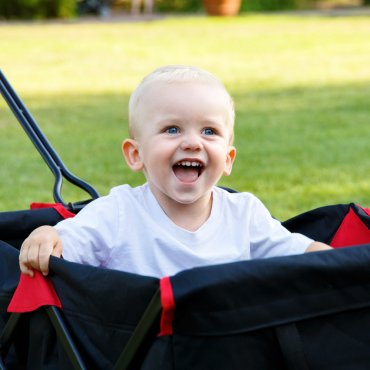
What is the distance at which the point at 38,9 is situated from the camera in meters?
18.3

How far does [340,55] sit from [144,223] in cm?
926

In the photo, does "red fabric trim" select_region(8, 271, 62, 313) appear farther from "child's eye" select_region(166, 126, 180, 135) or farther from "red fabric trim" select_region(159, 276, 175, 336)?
"child's eye" select_region(166, 126, 180, 135)

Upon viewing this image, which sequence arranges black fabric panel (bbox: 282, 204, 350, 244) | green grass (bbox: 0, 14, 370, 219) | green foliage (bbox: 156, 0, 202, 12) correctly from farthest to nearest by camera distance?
green foliage (bbox: 156, 0, 202, 12) → green grass (bbox: 0, 14, 370, 219) → black fabric panel (bbox: 282, 204, 350, 244)

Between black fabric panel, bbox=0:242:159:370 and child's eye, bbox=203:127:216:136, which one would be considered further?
child's eye, bbox=203:127:216:136

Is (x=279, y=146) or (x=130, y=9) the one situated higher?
(x=279, y=146)

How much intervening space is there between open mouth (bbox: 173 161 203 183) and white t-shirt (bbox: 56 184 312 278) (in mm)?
166

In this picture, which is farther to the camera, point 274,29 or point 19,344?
point 274,29

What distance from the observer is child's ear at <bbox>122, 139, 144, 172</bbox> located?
242 centimetres

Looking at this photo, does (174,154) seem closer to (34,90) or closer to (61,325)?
(61,325)

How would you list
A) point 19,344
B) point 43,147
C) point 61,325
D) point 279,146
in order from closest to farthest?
point 61,325
point 19,344
point 43,147
point 279,146

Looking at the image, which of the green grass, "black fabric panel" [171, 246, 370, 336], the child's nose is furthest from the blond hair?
the green grass

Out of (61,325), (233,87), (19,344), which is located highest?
(61,325)

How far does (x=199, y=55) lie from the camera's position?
1158 centimetres

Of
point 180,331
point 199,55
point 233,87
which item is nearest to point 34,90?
point 233,87
